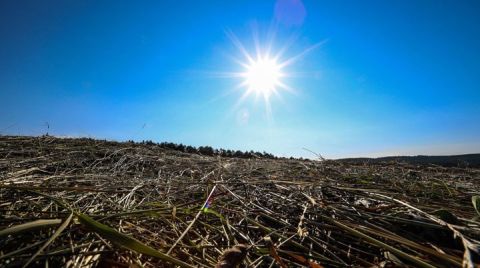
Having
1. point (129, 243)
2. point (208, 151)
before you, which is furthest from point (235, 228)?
point (208, 151)

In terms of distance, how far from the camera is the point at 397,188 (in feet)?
6.21

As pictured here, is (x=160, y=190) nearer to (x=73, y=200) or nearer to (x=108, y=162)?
(x=73, y=200)

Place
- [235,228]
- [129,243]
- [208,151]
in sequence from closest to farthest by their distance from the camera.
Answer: [129,243]
[235,228]
[208,151]

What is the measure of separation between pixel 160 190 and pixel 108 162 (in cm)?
152

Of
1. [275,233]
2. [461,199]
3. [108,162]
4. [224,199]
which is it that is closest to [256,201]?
[224,199]

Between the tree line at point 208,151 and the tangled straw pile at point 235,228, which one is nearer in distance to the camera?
the tangled straw pile at point 235,228

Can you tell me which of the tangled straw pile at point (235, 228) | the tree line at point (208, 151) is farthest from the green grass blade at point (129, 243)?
the tree line at point (208, 151)

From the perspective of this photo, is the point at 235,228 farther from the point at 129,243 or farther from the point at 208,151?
the point at 208,151

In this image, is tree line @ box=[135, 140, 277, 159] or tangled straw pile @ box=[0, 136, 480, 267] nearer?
tangled straw pile @ box=[0, 136, 480, 267]

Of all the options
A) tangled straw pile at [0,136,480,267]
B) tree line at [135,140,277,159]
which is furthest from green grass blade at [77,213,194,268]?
tree line at [135,140,277,159]

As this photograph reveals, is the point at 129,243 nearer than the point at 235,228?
Yes

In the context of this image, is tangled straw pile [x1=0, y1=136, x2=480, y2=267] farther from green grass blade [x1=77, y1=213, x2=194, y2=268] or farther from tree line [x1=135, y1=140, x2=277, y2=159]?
tree line [x1=135, y1=140, x2=277, y2=159]

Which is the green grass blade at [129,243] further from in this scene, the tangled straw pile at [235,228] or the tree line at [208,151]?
the tree line at [208,151]

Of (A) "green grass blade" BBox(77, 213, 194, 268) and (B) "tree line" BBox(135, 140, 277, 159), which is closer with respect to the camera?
(A) "green grass blade" BBox(77, 213, 194, 268)
